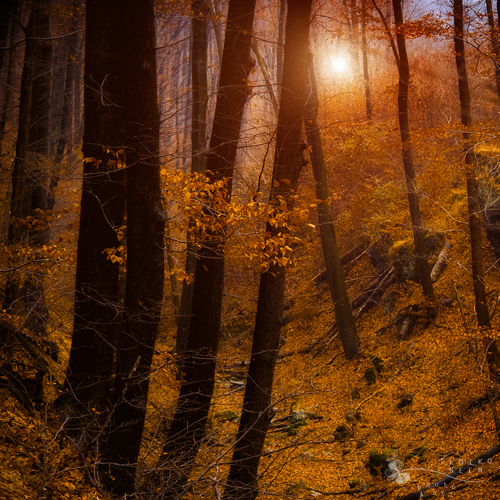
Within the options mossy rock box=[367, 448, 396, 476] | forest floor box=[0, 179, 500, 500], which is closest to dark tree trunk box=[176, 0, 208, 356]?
forest floor box=[0, 179, 500, 500]

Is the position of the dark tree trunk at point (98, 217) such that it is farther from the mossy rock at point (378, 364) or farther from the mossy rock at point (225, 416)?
the mossy rock at point (378, 364)

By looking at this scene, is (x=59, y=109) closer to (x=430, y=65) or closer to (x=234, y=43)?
(x=234, y=43)

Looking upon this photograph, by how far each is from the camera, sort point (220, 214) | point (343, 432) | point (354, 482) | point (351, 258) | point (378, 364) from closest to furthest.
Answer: point (220, 214) < point (354, 482) < point (343, 432) < point (378, 364) < point (351, 258)

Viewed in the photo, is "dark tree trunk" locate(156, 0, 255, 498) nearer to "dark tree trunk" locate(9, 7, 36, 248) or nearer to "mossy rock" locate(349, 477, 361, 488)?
"mossy rock" locate(349, 477, 361, 488)

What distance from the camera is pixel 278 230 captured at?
5.95 meters

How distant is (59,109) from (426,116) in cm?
1348

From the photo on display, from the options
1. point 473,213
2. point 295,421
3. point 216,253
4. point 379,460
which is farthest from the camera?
point 295,421

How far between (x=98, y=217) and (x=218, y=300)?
1.98 metres

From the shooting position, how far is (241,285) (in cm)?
1498

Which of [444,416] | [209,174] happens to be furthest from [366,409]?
[209,174]

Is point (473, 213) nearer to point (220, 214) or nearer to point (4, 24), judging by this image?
point (220, 214)

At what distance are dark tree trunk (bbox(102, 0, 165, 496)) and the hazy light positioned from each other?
63.1 feet

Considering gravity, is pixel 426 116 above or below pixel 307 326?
above

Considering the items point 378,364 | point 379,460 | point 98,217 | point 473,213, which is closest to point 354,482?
point 379,460
